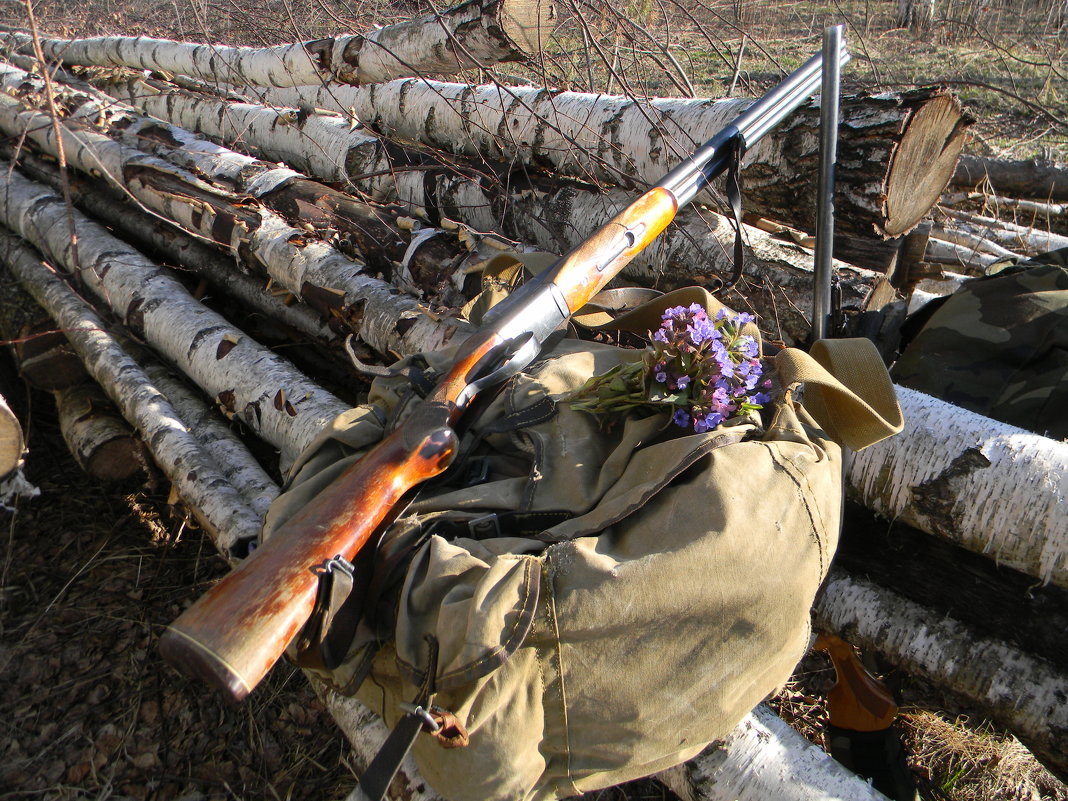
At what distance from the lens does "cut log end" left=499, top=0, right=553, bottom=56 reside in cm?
377

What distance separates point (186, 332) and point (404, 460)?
1874mm

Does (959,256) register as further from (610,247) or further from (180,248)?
(180,248)

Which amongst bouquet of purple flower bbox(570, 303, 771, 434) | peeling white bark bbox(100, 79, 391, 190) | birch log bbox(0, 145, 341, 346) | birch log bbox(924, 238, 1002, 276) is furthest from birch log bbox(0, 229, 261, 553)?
birch log bbox(924, 238, 1002, 276)

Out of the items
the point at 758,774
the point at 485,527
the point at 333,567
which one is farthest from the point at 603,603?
the point at 758,774

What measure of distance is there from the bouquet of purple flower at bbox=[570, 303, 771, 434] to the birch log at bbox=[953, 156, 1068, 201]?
142 inches

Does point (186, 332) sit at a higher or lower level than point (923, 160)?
lower

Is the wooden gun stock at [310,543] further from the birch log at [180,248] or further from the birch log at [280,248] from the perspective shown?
the birch log at [180,248]

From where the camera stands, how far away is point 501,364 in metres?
1.70

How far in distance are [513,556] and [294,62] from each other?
519 centimetres

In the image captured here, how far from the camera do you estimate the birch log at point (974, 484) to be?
5.02ft

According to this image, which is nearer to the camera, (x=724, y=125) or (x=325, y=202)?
(x=724, y=125)

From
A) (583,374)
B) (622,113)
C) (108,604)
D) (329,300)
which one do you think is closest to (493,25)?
(622,113)

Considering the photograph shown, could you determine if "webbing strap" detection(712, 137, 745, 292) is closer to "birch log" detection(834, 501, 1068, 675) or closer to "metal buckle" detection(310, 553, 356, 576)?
"birch log" detection(834, 501, 1068, 675)

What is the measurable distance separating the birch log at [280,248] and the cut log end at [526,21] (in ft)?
4.59
